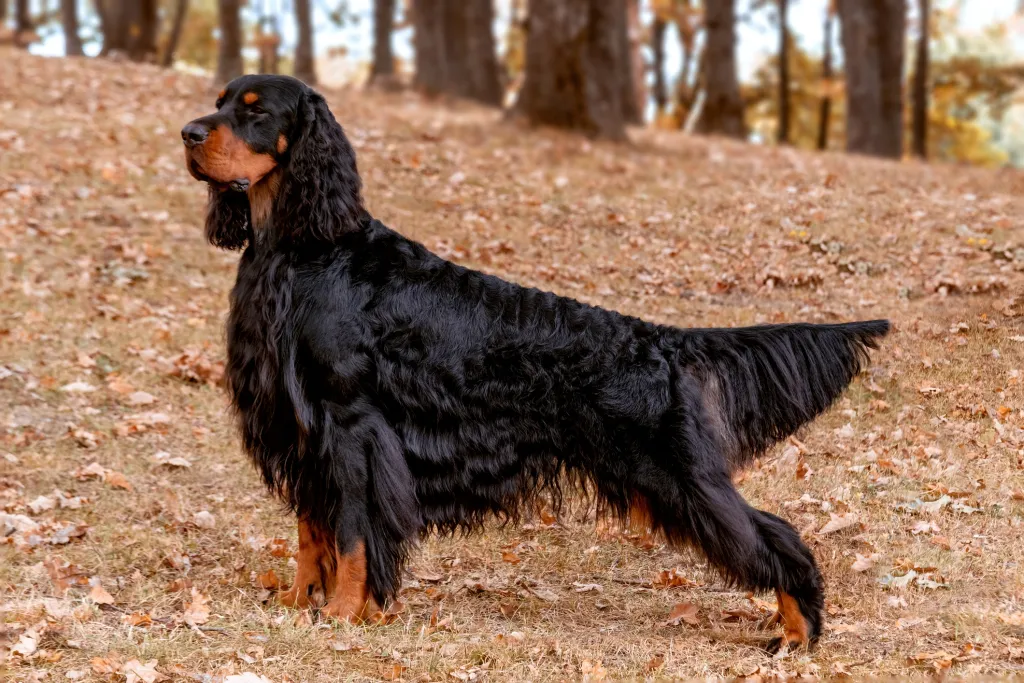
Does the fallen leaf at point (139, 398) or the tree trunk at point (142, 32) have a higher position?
the tree trunk at point (142, 32)

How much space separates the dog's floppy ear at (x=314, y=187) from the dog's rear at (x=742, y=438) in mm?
1615

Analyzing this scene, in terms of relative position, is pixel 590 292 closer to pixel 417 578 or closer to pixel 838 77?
pixel 417 578

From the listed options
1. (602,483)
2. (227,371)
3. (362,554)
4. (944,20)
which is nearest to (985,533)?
(602,483)

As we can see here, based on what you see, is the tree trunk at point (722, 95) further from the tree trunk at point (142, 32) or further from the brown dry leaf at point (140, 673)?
the brown dry leaf at point (140, 673)

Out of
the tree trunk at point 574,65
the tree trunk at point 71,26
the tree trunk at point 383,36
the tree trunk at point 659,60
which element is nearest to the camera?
the tree trunk at point 574,65

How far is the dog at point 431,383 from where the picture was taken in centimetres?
472

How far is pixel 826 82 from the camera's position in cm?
2347

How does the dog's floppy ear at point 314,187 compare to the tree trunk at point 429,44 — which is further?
the tree trunk at point 429,44

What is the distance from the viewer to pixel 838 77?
25.4m

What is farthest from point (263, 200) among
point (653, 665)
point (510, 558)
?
point (653, 665)

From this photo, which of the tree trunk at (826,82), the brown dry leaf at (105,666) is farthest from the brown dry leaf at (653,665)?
the tree trunk at (826,82)

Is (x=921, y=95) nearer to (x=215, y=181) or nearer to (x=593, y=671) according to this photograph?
(x=215, y=181)

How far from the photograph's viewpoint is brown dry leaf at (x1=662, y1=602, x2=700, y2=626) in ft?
16.7

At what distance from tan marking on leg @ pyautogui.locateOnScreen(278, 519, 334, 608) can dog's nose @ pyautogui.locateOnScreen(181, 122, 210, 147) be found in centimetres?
173
